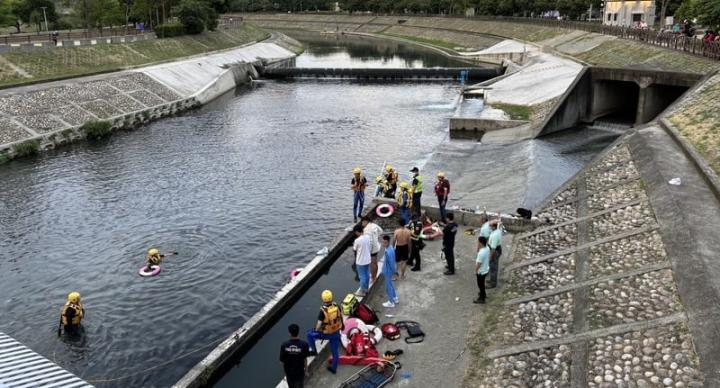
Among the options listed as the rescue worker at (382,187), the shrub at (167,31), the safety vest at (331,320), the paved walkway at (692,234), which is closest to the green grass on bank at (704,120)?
the paved walkway at (692,234)

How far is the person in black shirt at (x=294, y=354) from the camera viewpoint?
11680mm

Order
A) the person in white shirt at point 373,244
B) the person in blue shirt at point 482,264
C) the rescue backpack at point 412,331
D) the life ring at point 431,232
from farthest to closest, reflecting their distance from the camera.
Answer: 1. the life ring at point 431,232
2. the person in white shirt at point 373,244
3. the person in blue shirt at point 482,264
4. the rescue backpack at point 412,331

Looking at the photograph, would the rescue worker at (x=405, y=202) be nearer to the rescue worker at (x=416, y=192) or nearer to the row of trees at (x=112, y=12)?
the rescue worker at (x=416, y=192)

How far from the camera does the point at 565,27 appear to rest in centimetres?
7981

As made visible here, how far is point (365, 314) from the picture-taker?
15.0m

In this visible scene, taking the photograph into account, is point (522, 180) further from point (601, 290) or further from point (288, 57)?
point (288, 57)

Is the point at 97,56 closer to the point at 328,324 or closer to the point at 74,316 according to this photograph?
the point at 74,316

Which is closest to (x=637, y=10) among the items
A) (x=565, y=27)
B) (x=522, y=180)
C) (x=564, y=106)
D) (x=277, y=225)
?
(x=565, y=27)

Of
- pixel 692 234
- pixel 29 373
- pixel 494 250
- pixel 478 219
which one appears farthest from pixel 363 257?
pixel 692 234

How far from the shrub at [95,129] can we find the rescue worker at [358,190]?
2589 centimetres

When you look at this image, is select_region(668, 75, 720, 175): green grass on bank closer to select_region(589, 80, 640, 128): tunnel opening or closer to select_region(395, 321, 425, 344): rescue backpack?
select_region(589, 80, 640, 128): tunnel opening

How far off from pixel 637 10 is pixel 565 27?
1842 centimetres

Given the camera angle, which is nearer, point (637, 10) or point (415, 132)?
point (415, 132)

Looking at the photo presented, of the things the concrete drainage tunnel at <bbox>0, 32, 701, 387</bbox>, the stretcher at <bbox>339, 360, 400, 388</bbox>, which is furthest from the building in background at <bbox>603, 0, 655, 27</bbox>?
the stretcher at <bbox>339, 360, 400, 388</bbox>
